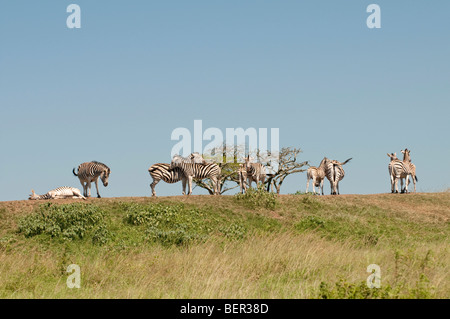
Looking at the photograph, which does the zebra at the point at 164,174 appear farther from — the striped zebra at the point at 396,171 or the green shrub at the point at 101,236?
the striped zebra at the point at 396,171

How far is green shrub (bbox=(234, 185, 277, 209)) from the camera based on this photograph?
28.6 meters

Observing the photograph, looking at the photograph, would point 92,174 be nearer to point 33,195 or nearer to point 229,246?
point 33,195

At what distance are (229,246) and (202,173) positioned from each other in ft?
40.9

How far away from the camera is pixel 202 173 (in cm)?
3194

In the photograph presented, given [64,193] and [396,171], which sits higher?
[396,171]

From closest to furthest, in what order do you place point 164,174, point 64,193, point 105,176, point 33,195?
point 64,193 → point 105,176 → point 164,174 → point 33,195

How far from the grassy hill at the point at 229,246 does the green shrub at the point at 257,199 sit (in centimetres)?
6

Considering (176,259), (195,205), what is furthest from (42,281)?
(195,205)

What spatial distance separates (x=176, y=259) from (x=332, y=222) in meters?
12.7

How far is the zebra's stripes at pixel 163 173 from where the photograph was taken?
30500 millimetres

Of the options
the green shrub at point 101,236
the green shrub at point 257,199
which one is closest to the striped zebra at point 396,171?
the green shrub at point 257,199

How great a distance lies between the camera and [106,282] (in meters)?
14.1

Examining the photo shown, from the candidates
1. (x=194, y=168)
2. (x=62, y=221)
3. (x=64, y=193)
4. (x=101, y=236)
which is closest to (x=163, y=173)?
(x=194, y=168)
